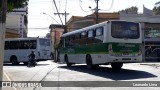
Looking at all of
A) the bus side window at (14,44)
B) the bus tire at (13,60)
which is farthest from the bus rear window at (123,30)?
the bus tire at (13,60)

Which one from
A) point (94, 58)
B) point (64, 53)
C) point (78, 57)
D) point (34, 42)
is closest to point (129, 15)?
point (34, 42)

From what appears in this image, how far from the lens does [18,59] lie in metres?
35.9

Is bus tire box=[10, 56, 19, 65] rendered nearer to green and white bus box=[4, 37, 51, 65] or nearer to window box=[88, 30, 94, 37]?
green and white bus box=[4, 37, 51, 65]

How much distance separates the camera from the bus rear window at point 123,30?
19.0 metres

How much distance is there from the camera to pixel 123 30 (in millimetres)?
19094

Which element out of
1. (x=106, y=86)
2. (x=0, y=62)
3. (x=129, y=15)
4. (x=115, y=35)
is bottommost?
(x=106, y=86)

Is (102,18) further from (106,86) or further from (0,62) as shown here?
(0,62)

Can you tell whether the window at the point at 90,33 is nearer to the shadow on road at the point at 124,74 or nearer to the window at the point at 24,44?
the shadow on road at the point at 124,74

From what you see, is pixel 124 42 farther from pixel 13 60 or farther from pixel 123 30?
pixel 13 60

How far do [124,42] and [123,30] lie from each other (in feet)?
2.41

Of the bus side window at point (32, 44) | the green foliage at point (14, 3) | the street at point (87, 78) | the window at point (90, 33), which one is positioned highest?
the green foliage at point (14, 3)

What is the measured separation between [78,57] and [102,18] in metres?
31.4

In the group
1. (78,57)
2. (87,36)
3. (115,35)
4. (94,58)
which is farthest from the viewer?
(78,57)

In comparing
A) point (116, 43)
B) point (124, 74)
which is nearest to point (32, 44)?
point (116, 43)
